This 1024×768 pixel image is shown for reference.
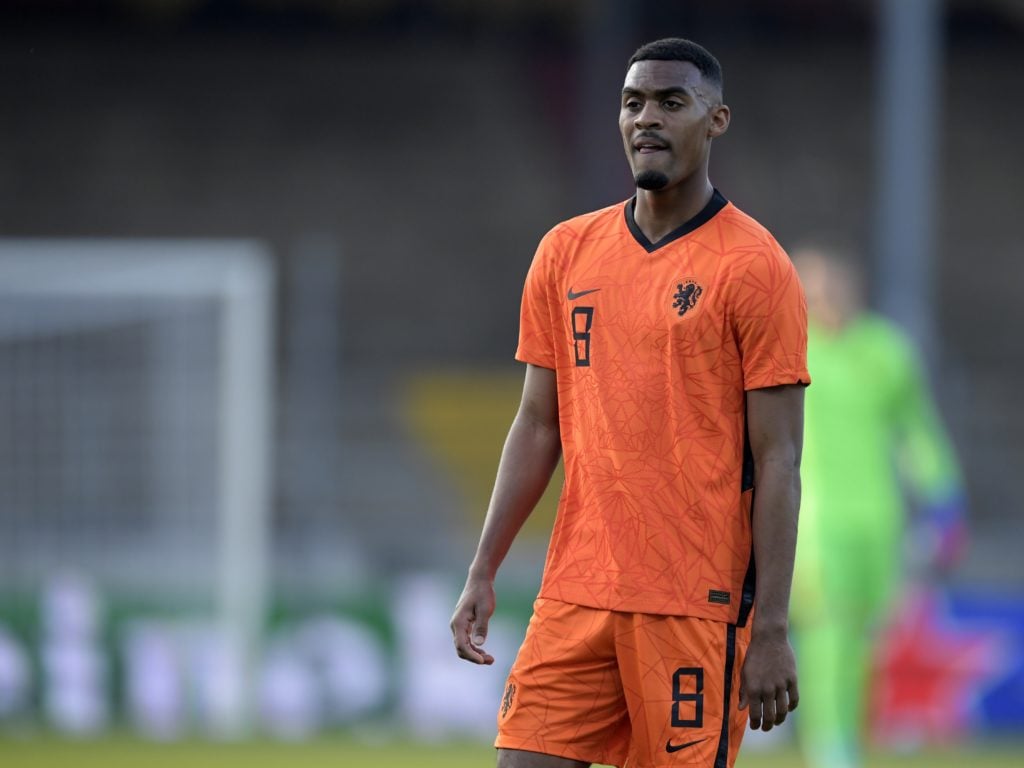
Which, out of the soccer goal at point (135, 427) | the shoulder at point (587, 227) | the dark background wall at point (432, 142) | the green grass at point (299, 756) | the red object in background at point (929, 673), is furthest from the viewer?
the dark background wall at point (432, 142)

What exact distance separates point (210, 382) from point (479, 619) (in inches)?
285

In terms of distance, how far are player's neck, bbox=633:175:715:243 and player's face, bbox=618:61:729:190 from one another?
0.19 ft

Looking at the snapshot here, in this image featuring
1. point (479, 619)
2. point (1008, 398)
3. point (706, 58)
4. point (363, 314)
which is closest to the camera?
point (706, 58)

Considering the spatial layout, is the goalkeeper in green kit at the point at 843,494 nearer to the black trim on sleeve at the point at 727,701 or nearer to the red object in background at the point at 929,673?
Result: the red object in background at the point at 929,673

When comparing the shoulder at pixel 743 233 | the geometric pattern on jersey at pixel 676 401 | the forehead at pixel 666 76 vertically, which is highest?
the forehead at pixel 666 76

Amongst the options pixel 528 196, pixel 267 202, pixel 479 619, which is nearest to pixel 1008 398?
pixel 528 196

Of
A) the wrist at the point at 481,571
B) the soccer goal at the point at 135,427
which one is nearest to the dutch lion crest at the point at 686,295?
the wrist at the point at 481,571

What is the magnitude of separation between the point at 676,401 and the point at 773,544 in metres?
0.35

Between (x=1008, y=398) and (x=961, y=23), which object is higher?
(x=961, y=23)

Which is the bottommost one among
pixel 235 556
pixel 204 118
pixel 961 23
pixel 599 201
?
pixel 235 556

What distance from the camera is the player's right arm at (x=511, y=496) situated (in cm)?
408

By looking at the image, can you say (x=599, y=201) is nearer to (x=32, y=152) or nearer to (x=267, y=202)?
(x=267, y=202)

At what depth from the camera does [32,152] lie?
864 inches

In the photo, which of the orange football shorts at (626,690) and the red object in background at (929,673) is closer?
the orange football shorts at (626,690)
